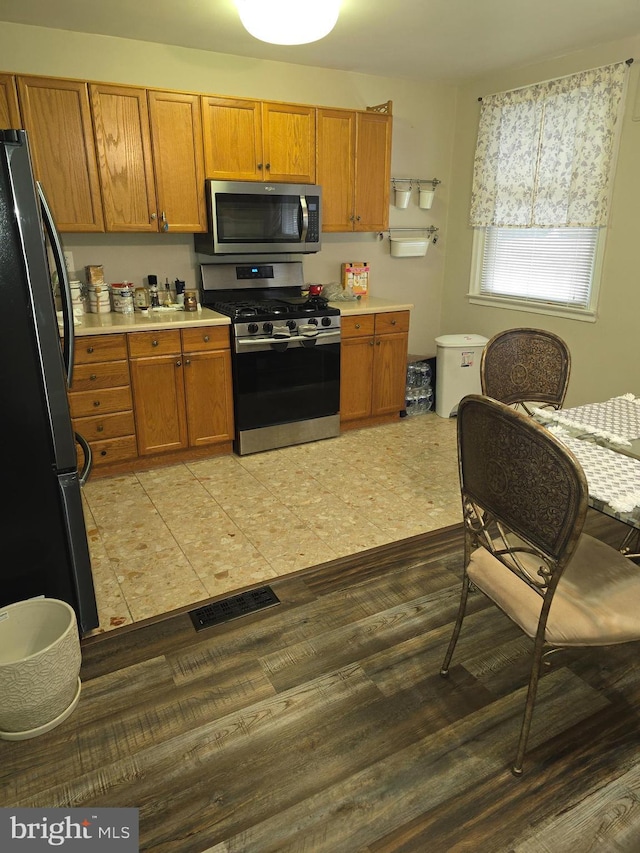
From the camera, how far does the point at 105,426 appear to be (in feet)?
11.1

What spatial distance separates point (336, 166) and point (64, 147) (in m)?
1.75

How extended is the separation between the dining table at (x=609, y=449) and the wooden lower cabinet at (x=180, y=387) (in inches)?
82.0

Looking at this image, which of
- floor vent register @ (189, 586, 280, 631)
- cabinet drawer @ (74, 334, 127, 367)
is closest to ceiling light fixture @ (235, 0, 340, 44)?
cabinet drawer @ (74, 334, 127, 367)

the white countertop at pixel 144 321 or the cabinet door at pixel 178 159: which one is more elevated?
the cabinet door at pixel 178 159

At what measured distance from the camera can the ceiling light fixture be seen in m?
2.33

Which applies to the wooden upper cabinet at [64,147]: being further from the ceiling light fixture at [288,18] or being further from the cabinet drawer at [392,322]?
the cabinet drawer at [392,322]

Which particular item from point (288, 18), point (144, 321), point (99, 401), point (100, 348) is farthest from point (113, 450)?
point (288, 18)

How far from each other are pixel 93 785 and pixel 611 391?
3625 millimetres

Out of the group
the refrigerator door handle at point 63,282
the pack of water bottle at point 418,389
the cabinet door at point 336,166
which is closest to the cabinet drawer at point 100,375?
the refrigerator door handle at point 63,282

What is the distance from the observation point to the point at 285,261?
4.25 meters

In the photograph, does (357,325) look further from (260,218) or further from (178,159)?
(178,159)

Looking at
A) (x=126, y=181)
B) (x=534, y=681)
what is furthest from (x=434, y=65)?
(x=534, y=681)

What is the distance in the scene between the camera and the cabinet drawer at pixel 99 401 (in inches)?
129

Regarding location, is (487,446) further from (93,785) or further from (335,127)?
(335,127)
